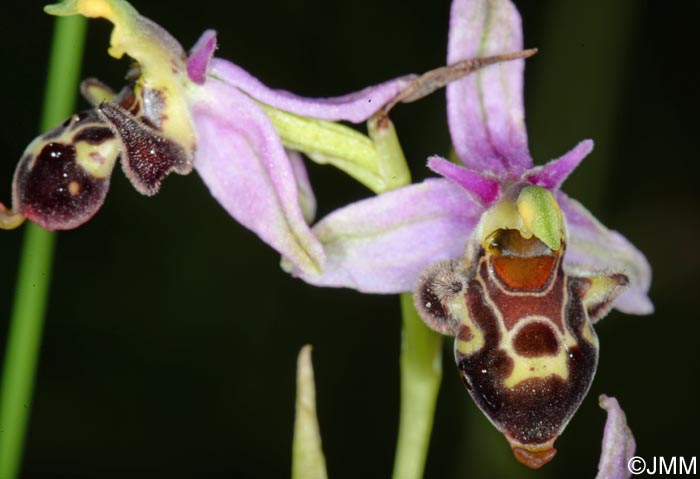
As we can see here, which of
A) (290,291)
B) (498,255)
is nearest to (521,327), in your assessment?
(498,255)

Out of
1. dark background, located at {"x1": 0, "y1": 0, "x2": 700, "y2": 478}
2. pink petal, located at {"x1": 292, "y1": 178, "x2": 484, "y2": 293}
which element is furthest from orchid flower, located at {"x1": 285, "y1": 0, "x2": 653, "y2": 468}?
dark background, located at {"x1": 0, "y1": 0, "x2": 700, "y2": 478}

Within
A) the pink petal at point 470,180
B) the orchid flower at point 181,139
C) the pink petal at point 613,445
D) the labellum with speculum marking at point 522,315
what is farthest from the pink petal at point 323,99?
the pink petal at point 613,445

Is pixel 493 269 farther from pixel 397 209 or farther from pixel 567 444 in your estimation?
pixel 567 444

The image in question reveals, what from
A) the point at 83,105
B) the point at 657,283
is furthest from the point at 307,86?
the point at 657,283

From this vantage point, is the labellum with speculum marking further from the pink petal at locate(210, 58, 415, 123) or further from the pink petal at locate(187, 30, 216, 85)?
the pink petal at locate(187, 30, 216, 85)

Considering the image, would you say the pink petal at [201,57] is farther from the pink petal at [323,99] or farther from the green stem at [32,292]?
the green stem at [32,292]
